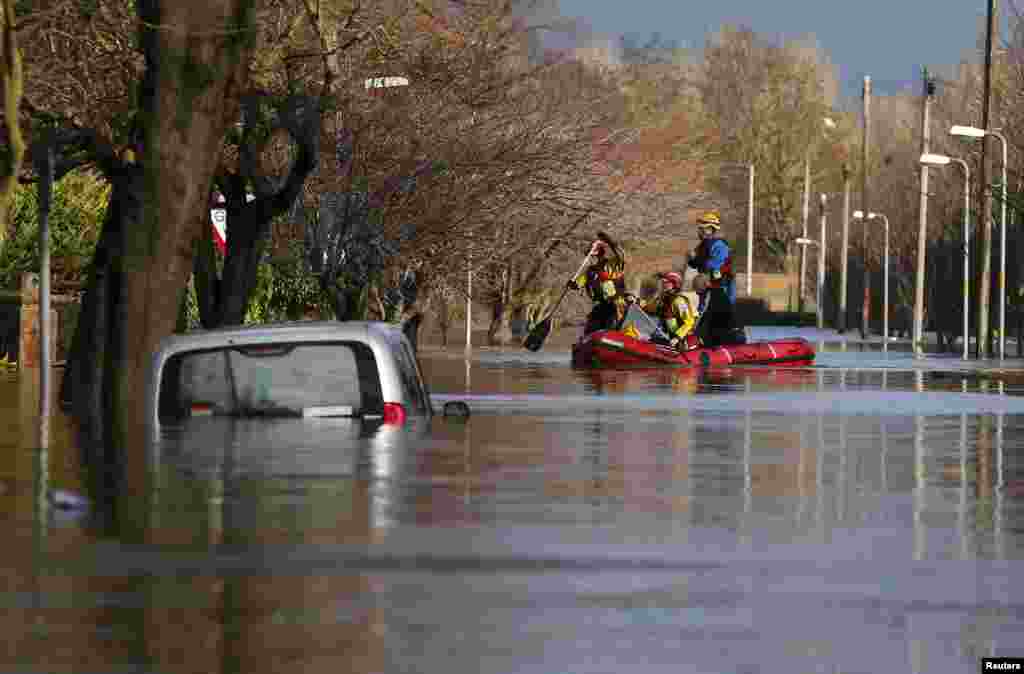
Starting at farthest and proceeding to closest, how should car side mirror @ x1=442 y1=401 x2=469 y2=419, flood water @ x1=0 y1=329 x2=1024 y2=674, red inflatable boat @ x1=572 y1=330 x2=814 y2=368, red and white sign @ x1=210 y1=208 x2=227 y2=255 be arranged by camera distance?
red inflatable boat @ x1=572 y1=330 x2=814 y2=368 → red and white sign @ x1=210 y1=208 x2=227 y2=255 → car side mirror @ x1=442 y1=401 x2=469 y2=419 → flood water @ x1=0 y1=329 x2=1024 y2=674

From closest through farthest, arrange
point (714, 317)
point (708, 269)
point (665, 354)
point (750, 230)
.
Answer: point (665, 354), point (708, 269), point (714, 317), point (750, 230)

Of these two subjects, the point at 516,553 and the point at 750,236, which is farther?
the point at 750,236

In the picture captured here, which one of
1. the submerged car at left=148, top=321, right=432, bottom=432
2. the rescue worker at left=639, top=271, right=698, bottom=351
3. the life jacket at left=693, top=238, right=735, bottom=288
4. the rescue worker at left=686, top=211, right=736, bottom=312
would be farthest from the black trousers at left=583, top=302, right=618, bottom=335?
the submerged car at left=148, top=321, right=432, bottom=432

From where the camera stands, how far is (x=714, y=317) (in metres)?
56.2

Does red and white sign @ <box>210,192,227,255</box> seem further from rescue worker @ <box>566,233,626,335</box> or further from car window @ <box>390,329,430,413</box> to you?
car window @ <box>390,329,430,413</box>

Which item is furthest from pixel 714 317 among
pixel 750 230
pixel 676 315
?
pixel 750 230

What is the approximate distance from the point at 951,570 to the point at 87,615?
4414mm

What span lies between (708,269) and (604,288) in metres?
2.38

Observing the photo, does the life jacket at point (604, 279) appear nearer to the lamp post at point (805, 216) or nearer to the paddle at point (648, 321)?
the paddle at point (648, 321)

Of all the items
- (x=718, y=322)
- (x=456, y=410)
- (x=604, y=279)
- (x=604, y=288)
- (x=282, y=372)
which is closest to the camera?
(x=282, y=372)

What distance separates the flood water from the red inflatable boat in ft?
78.5

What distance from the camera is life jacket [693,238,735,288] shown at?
55.3 meters

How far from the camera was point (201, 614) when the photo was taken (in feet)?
40.6

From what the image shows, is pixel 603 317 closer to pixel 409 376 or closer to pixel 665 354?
pixel 665 354
